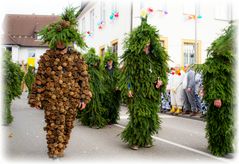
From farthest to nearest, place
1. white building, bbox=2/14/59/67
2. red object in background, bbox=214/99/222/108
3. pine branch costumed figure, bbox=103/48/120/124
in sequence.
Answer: white building, bbox=2/14/59/67 → pine branch costumed figure, bbox=103/48/120/124 → red object in background, bbox=214/99/222/108

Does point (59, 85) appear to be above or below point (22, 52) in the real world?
below

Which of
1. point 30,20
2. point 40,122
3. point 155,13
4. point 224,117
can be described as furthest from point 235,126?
point 30,20

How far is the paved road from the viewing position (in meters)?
7.98

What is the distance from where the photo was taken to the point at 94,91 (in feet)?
42.0

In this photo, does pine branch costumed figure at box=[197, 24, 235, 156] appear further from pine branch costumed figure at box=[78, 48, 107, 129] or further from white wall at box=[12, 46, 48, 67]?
white wall at box=[12, 46, 48, 67]

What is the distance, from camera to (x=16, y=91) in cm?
1206

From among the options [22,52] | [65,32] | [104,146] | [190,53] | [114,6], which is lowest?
[104,146]

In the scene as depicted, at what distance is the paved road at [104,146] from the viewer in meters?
7.98

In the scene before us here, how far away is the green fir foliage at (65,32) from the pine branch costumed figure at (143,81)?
1.47 metres

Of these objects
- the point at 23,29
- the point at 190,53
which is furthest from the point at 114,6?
the point at 23,29

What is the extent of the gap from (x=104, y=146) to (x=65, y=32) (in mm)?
2889

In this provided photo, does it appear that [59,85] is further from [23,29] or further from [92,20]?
[23,29]

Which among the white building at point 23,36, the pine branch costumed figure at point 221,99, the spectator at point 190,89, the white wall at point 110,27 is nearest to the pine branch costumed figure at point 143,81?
the pine branch costumed figure at point 221,99

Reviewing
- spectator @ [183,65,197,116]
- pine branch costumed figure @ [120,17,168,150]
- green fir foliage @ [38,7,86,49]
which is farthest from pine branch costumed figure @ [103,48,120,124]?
green fir foliage @ [38,7,86,49]
